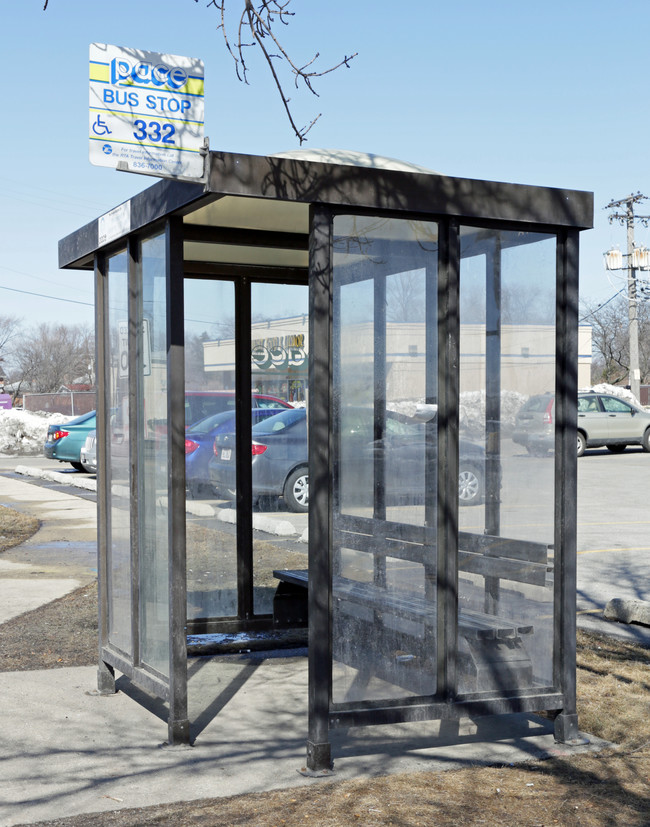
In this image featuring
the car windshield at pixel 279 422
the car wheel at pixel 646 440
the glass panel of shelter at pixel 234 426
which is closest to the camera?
the glass panel of shelter at pixel 234 426

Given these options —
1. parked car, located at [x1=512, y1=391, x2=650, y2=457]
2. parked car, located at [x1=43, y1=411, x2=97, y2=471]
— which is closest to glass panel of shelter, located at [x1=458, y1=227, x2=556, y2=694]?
parked car, located at [x1=43, y1=411, x2=97, y2=471]

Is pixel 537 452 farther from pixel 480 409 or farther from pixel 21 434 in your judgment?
pixel 21 434

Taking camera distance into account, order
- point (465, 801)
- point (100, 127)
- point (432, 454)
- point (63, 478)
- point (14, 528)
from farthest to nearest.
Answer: point (63, 478)
point (14, 528)
point (432, 454)
point (100, 127)
point (465, 801)

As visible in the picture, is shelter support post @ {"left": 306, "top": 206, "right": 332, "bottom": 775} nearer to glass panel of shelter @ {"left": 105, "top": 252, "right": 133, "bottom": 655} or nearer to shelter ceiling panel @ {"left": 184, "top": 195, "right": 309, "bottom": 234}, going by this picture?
shelter ceiling panel @ {"left": 184, "top": 195, "right": 309, "bottom": 234}

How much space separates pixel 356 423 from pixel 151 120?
164cm

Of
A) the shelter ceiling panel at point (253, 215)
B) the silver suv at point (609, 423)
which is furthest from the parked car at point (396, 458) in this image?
the silver suv at point (609, 423)

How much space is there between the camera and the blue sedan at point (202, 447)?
645 centimetres

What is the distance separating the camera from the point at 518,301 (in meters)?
4.96

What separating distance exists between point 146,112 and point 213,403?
2619mm

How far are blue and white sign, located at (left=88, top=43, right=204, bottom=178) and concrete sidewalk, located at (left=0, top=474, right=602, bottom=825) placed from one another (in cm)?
259

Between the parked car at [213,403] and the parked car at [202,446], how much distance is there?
36mm

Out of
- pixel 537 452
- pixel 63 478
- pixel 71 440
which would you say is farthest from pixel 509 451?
pixel 71 440

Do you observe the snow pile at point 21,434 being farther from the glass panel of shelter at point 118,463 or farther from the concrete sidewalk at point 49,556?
the glass panel of shelter at point 118,463

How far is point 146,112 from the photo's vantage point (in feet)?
14.0
